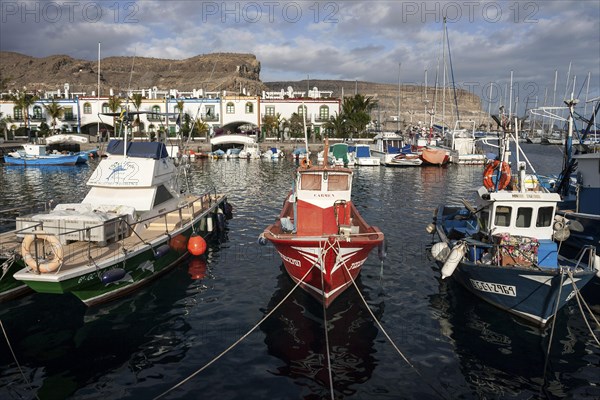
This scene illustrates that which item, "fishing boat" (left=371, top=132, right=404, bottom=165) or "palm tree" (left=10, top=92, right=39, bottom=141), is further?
"palm tree" (left=10, top=92, right=39, bottom=141)

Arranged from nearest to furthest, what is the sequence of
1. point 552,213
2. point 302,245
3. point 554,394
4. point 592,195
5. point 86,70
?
point 554,394, point 302,245, point 552,213, point 592,195, point 86,70

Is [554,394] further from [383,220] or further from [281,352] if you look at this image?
[383,220]

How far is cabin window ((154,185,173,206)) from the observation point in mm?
19312

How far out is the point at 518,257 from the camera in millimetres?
13680

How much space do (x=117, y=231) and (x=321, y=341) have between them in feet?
25.9

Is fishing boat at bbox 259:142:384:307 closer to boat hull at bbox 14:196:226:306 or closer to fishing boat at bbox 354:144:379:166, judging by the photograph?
boat hull at bbox 14:196:226:306

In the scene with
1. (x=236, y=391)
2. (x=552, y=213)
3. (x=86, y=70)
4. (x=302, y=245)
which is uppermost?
(x=86, y=70)

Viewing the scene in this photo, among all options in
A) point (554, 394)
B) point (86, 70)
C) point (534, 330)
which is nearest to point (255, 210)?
point (534, 330)

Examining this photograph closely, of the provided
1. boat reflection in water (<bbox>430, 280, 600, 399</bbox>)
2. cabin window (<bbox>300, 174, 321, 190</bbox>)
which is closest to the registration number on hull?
boat reflection in water (<bbox>430, 280, 600, 399</bbox>)

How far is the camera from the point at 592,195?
2005 cm

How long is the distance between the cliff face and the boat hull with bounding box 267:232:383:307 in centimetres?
14173

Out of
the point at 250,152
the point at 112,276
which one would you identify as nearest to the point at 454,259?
the point at 112,276

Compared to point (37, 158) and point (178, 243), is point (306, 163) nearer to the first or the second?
point (178, 243)

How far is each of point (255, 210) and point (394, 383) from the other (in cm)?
2079
